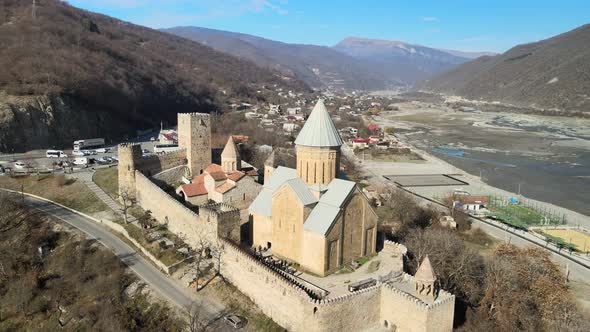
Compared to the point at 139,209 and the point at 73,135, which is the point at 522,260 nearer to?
the point at 139,209

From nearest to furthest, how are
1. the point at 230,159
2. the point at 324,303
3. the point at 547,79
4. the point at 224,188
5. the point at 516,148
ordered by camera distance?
the point at 324,303, the point at 224,188, the point at 230,159, the point at 516,148, the point at 547,79

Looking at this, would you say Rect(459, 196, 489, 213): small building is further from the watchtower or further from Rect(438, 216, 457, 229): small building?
the watchtower

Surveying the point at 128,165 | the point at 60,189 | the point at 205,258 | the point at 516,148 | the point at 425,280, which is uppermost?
the point at 128,165

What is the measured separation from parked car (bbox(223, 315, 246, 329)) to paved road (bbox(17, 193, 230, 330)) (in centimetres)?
28

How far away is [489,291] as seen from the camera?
22.1 m

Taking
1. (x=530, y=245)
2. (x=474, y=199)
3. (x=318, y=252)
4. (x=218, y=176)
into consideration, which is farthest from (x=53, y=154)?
(x=530, y=245)

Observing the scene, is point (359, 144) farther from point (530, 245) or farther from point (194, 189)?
point (194, 189)

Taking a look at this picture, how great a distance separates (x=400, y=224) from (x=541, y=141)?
2486 inches

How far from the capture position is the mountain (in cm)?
12219

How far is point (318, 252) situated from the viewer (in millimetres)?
20734

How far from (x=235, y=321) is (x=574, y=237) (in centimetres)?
3021

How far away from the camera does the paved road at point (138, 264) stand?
66.4ft

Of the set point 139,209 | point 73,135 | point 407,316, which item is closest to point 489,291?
point 407,316

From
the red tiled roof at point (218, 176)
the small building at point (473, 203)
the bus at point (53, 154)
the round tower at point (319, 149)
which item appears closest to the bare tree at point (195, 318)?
the round tower at point (319, 149)
